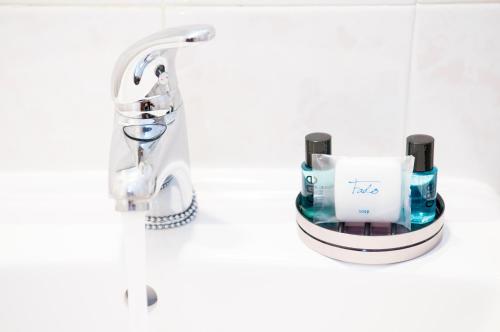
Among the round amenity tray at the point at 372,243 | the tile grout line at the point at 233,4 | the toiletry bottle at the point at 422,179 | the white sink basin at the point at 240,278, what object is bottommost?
the white sink basin at the point at 240,278

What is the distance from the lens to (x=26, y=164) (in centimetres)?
61

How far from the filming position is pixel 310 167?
0.50 m

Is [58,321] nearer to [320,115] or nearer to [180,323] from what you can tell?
[180,323]

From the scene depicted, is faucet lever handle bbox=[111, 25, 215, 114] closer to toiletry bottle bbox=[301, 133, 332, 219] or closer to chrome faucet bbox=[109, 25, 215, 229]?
chrome faucet bbox=[109, 25, 215, 229]

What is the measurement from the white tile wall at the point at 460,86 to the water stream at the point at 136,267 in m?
0.27

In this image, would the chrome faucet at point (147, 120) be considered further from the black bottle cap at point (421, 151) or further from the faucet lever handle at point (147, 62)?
the black bottle cap at point (421, 151)

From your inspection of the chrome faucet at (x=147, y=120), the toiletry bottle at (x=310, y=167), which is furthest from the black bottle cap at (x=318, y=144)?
the chrome faucet at (x=147, y=120)

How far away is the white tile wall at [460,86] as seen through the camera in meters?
0.53

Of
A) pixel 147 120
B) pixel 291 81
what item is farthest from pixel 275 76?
pixel 147 120

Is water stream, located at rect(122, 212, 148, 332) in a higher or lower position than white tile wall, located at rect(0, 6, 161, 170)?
lower

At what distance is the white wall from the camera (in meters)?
0.54

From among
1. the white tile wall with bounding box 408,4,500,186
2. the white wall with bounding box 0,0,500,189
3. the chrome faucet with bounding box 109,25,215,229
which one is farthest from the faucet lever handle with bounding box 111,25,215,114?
the white tile wall with bounding box 408,4,500,186

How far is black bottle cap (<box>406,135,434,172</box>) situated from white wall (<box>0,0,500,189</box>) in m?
0.10

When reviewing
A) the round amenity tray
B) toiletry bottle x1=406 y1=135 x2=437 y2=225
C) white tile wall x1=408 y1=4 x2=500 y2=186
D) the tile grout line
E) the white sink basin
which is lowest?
the white sink basin
